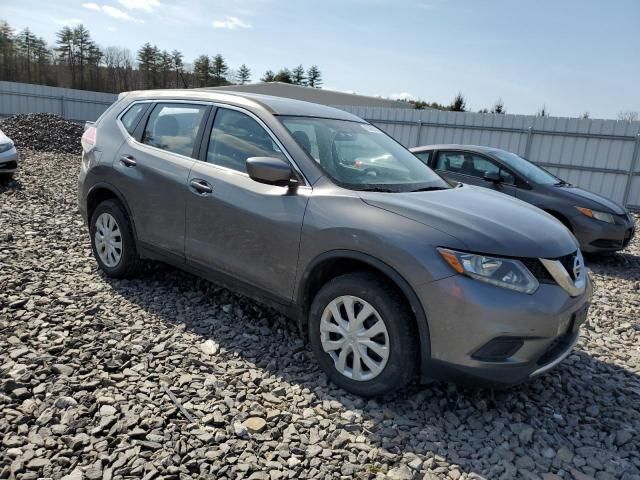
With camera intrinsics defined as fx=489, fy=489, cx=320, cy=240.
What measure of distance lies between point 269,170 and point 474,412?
1.92 m

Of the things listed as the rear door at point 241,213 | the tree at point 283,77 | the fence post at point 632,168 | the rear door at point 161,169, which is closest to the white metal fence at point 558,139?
the fence post at point 632,168

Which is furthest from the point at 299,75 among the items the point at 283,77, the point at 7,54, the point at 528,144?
the point at 528,144

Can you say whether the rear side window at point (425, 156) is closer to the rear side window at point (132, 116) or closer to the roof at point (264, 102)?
the roof at point (264, 102)

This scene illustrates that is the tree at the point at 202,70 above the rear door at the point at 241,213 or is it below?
above

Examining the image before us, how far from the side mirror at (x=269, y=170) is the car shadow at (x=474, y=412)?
124 cm

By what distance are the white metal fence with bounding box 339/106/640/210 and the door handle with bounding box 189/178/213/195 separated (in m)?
11.5

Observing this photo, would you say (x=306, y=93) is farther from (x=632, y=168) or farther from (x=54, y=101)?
(x=632, y=168)

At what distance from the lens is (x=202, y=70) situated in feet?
223

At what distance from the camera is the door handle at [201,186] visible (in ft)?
11.6

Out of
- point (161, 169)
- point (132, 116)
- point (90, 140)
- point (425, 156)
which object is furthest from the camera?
point (425, 156)

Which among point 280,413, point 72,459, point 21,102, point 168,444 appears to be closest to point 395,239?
point 280,413

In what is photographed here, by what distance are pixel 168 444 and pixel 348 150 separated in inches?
89.9

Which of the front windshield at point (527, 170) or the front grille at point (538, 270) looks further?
the front windshield at point (527, 170)

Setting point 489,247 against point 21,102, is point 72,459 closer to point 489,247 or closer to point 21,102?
point 489,247
